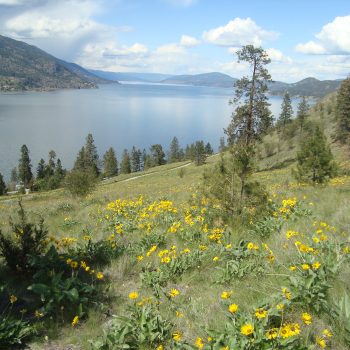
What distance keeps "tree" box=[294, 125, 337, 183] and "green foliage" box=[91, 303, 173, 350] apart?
10925mm

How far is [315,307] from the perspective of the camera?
324 cm

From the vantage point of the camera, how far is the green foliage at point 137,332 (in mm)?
3232

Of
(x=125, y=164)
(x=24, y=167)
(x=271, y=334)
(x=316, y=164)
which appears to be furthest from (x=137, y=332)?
(x=125, y=164)

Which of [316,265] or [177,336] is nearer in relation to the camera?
[177,336]

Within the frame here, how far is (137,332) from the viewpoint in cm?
337

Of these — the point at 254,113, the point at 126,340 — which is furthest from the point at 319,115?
the point at 126,340

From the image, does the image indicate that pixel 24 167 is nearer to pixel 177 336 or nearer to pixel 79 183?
pixel 79 183

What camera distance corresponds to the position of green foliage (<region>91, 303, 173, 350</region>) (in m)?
3.23

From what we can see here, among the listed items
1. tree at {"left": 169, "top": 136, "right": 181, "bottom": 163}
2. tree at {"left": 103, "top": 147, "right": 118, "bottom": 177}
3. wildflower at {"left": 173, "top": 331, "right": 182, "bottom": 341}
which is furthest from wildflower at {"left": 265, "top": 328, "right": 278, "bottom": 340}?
tree at {"left": 169, "top": 136, "right": 181, "bottom": 163}

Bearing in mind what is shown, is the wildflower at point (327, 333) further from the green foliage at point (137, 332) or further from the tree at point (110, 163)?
the tree at point (110, 163)

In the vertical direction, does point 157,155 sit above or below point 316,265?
below

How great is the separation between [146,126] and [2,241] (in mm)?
173514

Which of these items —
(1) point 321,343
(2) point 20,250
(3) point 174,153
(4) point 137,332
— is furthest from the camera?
(3) point 174,153

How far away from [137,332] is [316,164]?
37.3 ft
